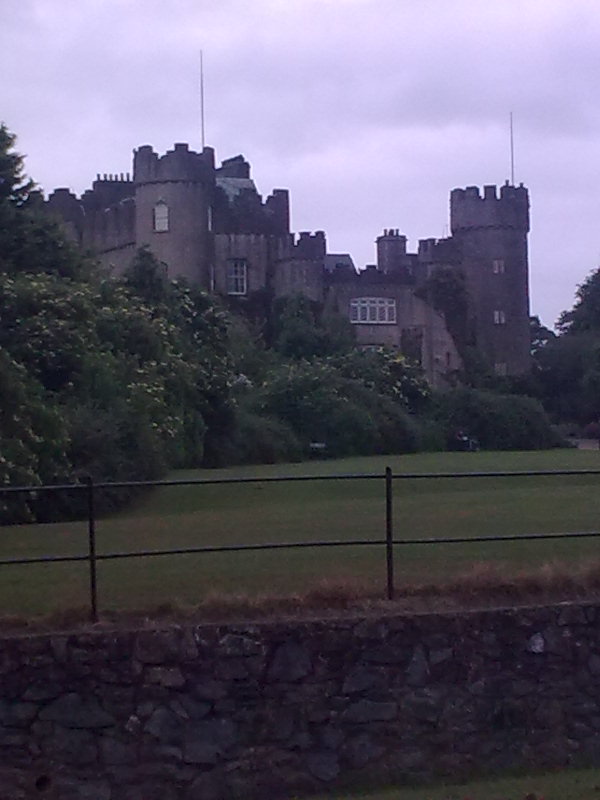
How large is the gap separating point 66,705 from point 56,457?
1236 cm

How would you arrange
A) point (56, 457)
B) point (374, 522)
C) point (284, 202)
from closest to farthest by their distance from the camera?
point (374, 522)
point (56, 457)
point (284, 202)

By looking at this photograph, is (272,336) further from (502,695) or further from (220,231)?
(502,695)

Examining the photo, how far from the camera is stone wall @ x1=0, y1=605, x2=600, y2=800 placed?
39.5 feet

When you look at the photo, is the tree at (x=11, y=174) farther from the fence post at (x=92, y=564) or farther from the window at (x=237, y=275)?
the window at (x=237, y=275)

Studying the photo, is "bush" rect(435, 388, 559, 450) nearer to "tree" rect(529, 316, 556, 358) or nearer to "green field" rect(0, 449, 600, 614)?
"green field" rect(0, 449, 600, 614)

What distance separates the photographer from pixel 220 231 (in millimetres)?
80188

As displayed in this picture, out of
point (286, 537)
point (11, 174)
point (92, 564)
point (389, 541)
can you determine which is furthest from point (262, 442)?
point (92, 564)

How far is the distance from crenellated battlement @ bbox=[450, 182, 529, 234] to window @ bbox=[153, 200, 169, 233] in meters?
20.5

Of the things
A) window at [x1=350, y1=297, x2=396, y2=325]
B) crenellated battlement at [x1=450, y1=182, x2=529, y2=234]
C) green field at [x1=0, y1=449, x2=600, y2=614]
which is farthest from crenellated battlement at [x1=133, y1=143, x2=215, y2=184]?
green field at [x1=0, y1=449, x2=600, y2=614]

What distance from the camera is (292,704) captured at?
489 inches

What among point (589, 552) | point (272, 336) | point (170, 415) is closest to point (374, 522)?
point (589, 552)

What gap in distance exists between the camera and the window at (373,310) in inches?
3130

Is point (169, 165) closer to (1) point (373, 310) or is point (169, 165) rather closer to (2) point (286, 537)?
(1) point (373, 310)

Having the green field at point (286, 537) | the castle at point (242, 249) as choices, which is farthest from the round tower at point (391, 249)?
the green field at point (286, 537)
